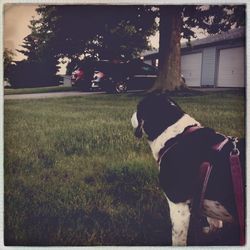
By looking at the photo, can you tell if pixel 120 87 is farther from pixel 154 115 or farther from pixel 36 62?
pixel 36 62

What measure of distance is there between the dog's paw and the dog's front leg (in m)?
0.18

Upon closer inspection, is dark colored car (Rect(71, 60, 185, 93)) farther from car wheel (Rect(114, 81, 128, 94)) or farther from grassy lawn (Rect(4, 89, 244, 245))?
grassy lawn (Rect(4, 89, 244, 245))

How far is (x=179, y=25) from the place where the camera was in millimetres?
4035

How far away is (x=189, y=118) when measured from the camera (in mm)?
4023

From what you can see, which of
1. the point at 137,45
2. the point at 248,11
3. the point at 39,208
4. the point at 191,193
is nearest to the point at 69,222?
the point at 39,208

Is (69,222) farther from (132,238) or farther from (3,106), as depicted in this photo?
(3,106)

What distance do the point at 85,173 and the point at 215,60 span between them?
4.66 feet

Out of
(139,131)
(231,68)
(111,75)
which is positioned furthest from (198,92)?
(111,75)

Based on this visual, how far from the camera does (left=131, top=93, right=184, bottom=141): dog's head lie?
3.99 meters

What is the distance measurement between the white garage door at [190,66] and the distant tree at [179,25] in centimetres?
4

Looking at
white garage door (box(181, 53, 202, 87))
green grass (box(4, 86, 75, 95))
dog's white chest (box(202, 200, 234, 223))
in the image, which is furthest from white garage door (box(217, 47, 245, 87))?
green grass (box(4, 86, 75, 95))

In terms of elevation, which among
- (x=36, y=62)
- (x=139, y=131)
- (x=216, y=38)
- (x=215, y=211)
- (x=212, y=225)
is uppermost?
(x=216, y=38)

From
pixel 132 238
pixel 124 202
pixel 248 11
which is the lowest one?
pixel 132 238

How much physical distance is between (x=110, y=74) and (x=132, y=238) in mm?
1366
